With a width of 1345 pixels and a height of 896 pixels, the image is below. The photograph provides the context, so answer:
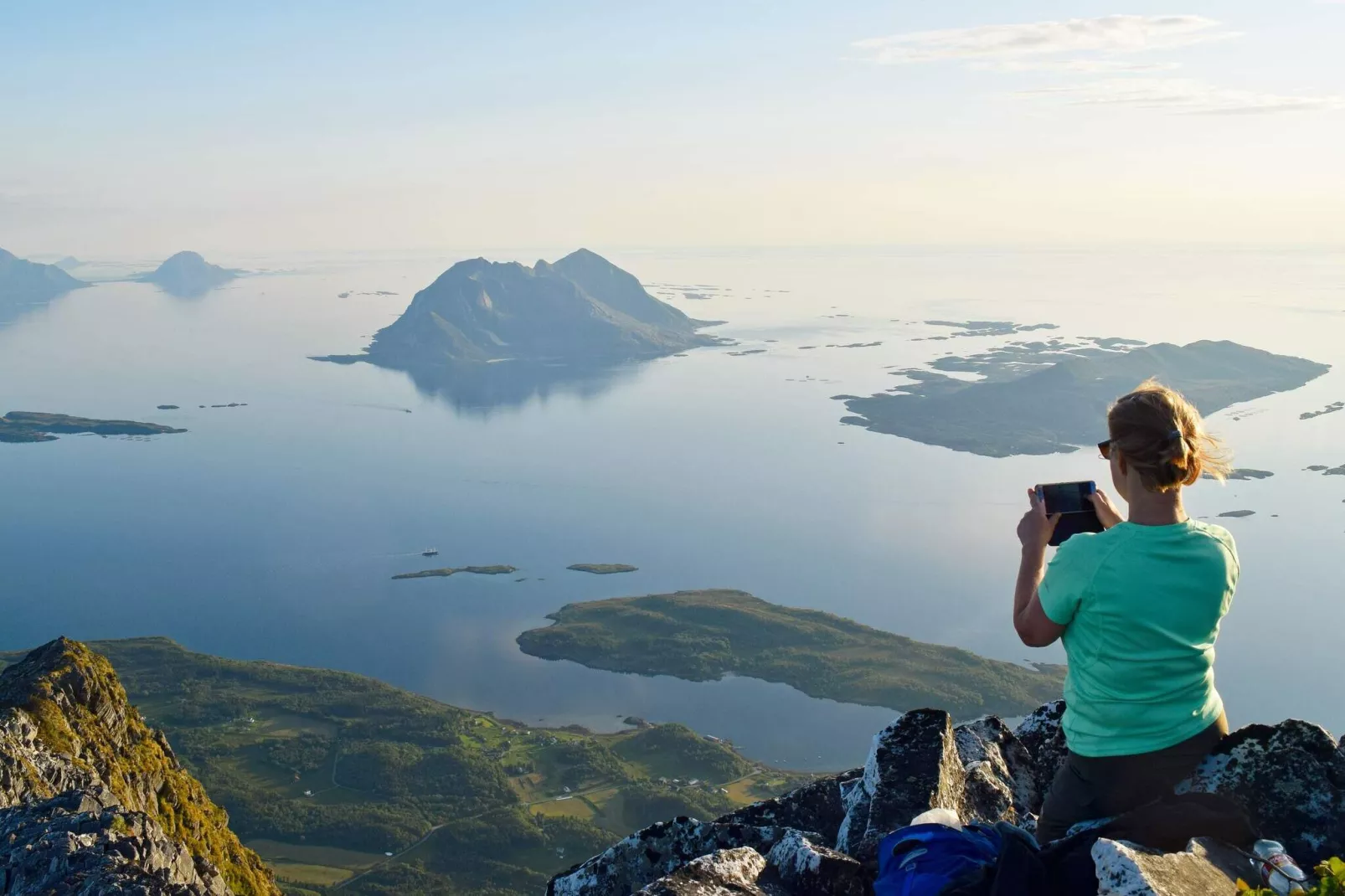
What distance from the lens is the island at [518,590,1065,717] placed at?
3492 inches

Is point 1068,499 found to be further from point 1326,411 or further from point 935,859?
point 1326,411

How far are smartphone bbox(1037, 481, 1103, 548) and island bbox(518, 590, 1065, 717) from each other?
3302 inches

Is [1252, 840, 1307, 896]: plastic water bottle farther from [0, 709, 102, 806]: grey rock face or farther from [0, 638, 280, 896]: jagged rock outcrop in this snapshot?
[0, 709, 102, 806]: grey rock face

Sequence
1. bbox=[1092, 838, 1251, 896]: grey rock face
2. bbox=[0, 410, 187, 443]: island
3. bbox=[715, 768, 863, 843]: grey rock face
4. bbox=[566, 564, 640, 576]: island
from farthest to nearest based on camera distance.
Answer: bbox=[0, 410, 187, 443]: island → bbox=[566, 564, 640, 576]: island → bbox=[715, 768, 863, 843]: grey rock face → bbox=[1092, 838, 1251, 896]: grey rock face

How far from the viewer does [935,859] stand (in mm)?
4336

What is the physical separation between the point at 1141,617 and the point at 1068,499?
0.68 m

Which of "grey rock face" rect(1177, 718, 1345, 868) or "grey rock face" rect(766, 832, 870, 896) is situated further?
"grey rock face" rect(1177, 718, 1345, 868)

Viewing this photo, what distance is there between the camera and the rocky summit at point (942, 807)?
436 centimetres

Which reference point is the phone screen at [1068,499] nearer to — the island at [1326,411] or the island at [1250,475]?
the island at [1250,475]

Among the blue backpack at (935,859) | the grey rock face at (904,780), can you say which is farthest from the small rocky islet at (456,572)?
the blue backpack at (935,859)

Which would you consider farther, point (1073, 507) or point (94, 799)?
point (94, 799)

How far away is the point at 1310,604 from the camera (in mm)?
96875

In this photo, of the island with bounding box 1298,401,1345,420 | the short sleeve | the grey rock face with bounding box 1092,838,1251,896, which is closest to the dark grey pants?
the grey rock face with bounding box 1092,838,1251,896

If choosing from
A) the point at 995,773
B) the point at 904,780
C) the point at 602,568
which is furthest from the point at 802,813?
the point at 602,568
